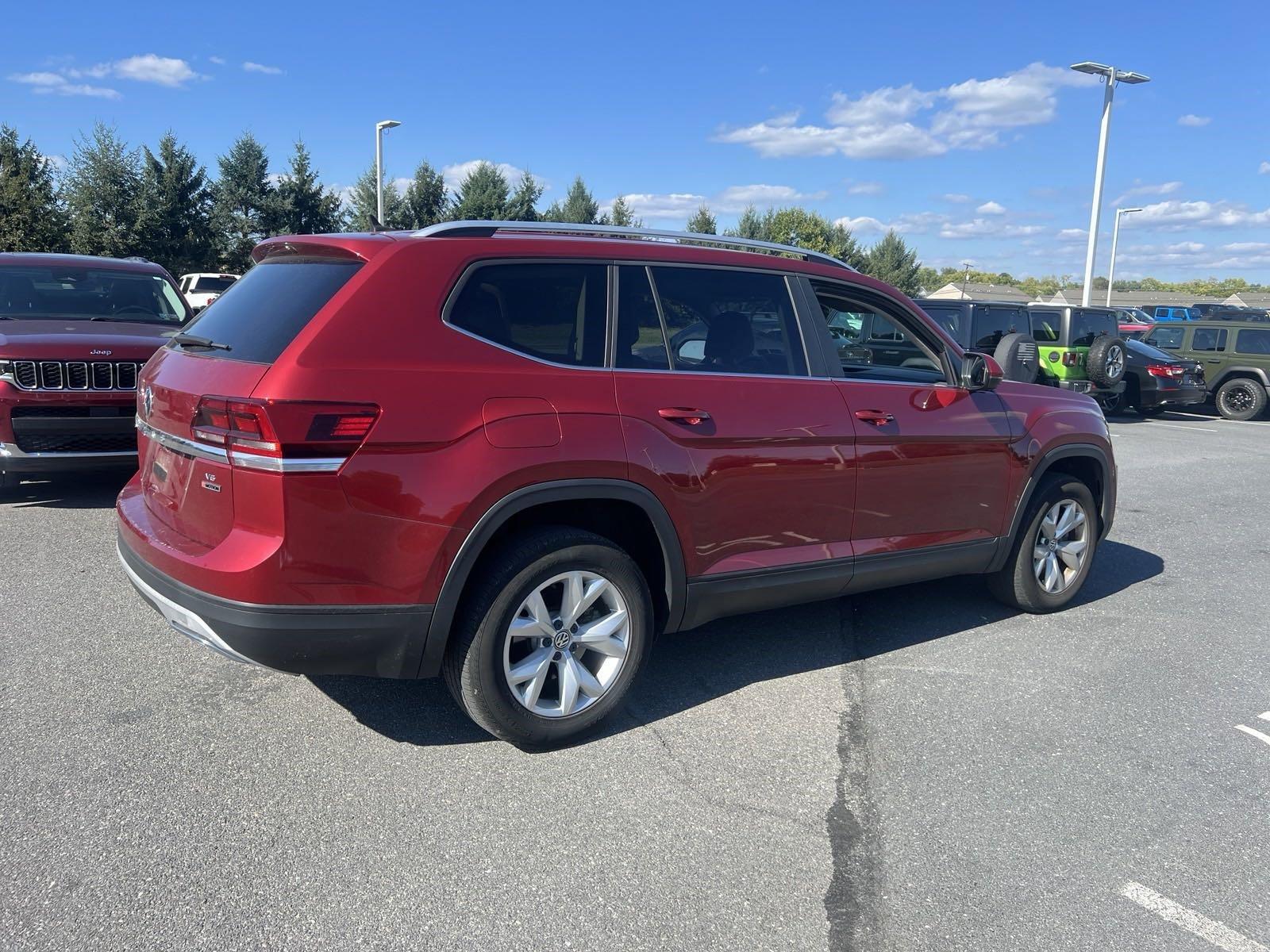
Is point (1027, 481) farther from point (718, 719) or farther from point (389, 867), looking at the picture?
point (389, 867)

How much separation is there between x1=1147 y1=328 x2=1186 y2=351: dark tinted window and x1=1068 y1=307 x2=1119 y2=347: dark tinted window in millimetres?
3907

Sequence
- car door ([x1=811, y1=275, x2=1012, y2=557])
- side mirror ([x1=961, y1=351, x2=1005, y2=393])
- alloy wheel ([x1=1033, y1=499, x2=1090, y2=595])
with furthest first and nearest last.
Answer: alloy wheel ([x1=1033, y1=499, x2=1090, y2=595]), side mirror ([x1=961, y1=351, x2=1005, y2=393]), car door ([x1=811, y1=275, x2=1012, y2=557])

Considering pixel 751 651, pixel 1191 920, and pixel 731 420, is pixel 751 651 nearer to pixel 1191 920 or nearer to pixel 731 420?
pixel 731 420

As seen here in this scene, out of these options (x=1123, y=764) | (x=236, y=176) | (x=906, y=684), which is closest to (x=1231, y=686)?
(x=1123, y=764)

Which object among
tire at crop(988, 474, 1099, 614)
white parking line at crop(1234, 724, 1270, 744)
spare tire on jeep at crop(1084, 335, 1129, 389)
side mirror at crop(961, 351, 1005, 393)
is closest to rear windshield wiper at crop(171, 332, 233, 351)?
side mirror at crop(961, 351, 1005, 393)

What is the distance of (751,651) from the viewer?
469cm

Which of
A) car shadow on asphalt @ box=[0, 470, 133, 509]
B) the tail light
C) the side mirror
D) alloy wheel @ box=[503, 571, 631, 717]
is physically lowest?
car shadow on asphalt @ box=[0, 470, 133, 509]

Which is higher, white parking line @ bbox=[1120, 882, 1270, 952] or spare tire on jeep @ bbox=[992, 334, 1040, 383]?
spare tire on jeep @ bbox=[992, 334, 1040, 383]

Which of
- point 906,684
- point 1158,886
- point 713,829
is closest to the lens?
point 1158,886

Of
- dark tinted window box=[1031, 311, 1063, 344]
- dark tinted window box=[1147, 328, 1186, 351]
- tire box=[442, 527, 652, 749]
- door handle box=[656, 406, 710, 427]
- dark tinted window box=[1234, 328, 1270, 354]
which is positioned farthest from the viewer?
dark tinted window box=[1147, 328, 1186, 351]

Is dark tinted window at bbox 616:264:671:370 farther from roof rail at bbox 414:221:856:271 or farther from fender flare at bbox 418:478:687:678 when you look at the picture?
fender flare at bbox 418:478:687:678

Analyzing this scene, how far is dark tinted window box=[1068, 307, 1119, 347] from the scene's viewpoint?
1573 cm

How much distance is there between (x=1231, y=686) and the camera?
177 inches

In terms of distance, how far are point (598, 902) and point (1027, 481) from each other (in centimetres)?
338
